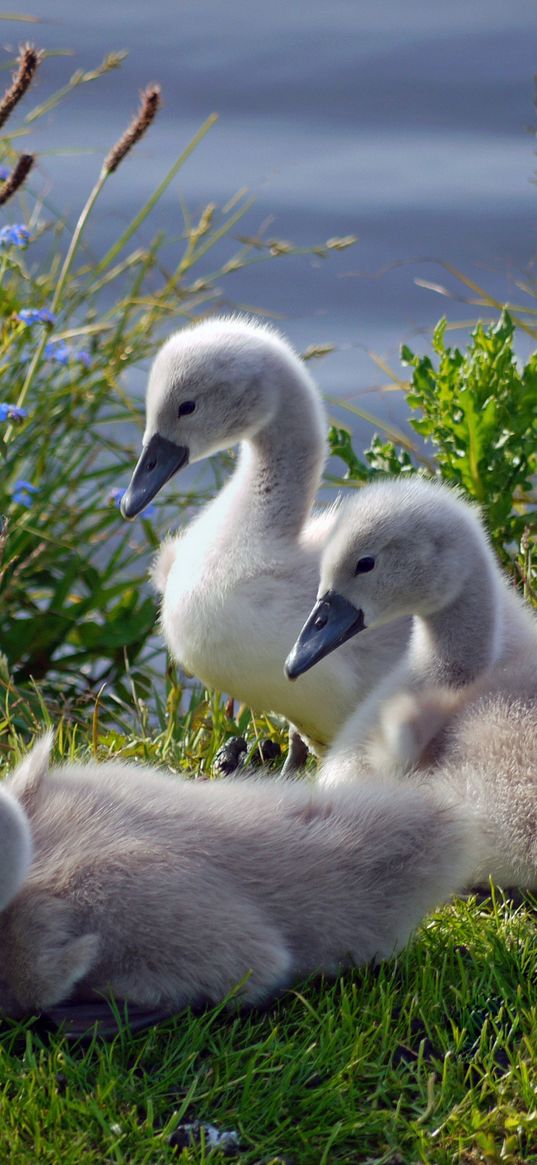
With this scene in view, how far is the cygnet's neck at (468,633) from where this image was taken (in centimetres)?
353

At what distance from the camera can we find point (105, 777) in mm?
3104

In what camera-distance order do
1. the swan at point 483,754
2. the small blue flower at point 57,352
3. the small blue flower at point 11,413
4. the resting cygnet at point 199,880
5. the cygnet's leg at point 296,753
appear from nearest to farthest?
the resting cygnet at point 199,880 → the swan at point 483,754 → the cygnet's leg at point 296,753 → the small blue flower at point 11,413 → the small blue flower at point 57,352

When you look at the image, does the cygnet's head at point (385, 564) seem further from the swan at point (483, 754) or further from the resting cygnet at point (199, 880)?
the resting cygnet at point (199, 880)

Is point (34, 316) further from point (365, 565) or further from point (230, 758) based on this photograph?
point (365, 565)

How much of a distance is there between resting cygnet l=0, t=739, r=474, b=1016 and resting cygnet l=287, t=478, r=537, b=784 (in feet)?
1.32

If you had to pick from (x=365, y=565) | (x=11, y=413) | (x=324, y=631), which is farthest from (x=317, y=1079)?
(x=11, y=413)

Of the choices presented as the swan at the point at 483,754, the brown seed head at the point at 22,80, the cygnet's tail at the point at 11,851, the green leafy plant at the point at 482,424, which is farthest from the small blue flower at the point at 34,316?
the cygnet's tail at the point at 11,851

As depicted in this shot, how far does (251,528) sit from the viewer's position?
4.02 m

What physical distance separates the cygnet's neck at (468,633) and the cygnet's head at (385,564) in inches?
0.9

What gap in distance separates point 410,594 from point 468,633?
144 millimetres

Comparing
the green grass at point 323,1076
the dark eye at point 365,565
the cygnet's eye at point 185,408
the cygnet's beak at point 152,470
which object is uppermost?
the cygnet's eye at point 185,408

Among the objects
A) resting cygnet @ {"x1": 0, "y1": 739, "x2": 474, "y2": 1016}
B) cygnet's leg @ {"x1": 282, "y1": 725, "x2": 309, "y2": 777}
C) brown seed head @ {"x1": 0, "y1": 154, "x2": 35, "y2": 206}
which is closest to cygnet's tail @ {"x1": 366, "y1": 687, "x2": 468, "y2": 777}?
resting cygnet @ {"x1": 0, "y1": 739, "x2": 474, "y2": 1016}

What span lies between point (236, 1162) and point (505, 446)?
7.74 feet

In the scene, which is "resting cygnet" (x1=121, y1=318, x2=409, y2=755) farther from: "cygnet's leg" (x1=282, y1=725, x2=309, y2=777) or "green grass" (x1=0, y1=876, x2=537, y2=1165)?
"green grass" (x1=0, y1=876, x2=537, y2=1165)
